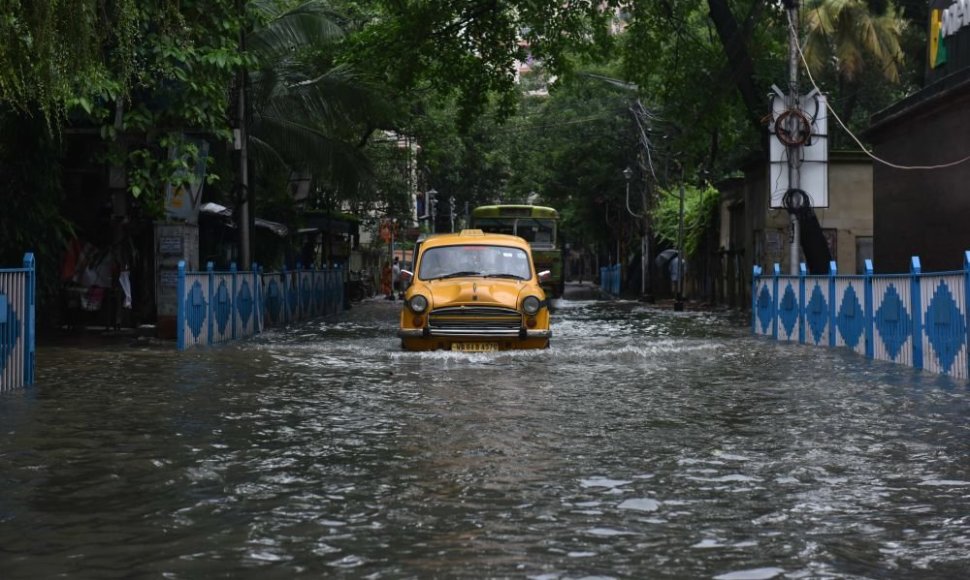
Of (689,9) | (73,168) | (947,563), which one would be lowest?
(947,563)

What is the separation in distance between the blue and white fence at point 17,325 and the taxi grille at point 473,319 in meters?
5.74

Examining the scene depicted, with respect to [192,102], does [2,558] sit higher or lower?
lower

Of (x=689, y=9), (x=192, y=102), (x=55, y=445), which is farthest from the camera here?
(x=689, y=9)

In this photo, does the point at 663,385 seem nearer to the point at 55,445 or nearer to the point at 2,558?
the point at 55,445

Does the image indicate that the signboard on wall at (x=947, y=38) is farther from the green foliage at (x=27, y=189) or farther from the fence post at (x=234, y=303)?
the green foliage at (x=27, y=189)

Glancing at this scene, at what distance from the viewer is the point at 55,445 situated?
361 inches

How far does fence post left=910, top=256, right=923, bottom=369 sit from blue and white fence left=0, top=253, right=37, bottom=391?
10227 mm

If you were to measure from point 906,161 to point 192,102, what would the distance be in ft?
44.7

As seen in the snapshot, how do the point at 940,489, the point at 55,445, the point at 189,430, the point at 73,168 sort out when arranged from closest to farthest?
the point at 940,489 < the point at 55,445 < the point at 189,430 < the point at 73,168

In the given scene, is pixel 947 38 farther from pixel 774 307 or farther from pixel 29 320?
pixel 29 320

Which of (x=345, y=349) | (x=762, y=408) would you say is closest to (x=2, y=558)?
(x=762, y=408)

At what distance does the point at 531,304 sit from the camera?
18.0m

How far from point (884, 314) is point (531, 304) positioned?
4.72 m

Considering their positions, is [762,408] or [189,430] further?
[762,408]
